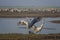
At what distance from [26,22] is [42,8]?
0.24 meters

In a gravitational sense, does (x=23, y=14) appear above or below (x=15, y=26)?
above

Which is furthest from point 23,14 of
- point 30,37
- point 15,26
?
point 30,37

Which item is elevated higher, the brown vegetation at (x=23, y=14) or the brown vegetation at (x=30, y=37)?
the brown vegetation at (x=23, y=14)

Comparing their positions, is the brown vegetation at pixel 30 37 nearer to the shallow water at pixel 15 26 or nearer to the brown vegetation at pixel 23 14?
the shallow water at pixel 15 26

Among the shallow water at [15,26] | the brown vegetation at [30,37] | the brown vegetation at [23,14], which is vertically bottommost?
the brown vegetation at [30,37]

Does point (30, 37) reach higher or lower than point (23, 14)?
lower

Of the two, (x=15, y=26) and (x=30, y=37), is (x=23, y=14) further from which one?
(x=30, y=37)

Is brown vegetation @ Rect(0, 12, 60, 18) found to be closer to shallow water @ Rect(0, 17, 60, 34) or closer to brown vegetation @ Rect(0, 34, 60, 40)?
shallow water @ Rect(0, 17, 60, 34)

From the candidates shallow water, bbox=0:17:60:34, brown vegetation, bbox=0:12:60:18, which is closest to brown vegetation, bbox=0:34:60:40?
shallow water, bbox=0:17:60:34

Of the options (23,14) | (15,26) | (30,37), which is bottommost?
(30,37)

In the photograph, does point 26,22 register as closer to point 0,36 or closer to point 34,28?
point 34,28

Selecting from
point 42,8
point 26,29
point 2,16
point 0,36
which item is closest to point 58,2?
point 42,8

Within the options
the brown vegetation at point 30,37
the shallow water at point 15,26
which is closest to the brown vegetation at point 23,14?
the shallow water at point 15,26

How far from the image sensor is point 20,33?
1.74 m
